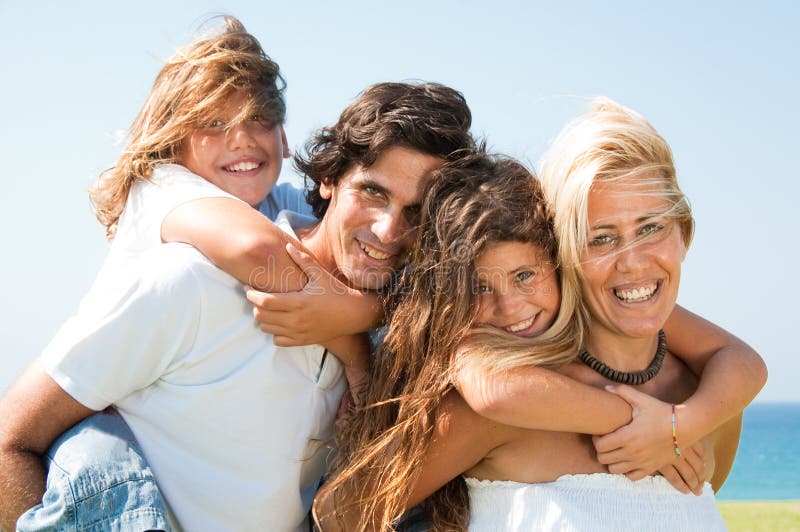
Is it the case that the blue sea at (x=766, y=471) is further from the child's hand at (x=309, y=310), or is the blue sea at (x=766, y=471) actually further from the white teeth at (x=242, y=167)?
the child's hand at (x=309, y=310)

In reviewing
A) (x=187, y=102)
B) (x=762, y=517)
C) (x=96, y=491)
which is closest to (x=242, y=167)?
(x=187, y=102)

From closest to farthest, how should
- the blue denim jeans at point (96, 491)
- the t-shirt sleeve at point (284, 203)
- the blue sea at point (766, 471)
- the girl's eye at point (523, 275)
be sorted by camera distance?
the blue denim jeans at point (96, 491) → the girl's eye at point (523, 275) → the t-shirt sleeve at point (284, 203) → the blue sea at point (766, 471)

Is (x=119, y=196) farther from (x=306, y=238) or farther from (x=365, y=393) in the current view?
(x=365, y=393)

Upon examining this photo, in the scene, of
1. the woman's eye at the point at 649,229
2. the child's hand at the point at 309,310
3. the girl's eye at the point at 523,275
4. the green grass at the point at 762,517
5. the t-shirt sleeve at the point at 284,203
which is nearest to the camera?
the child's hand at the point at 309,310

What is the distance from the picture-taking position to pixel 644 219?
118 inches

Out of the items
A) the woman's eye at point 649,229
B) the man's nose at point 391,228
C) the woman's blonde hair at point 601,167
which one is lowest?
the man's nose at point 391,228

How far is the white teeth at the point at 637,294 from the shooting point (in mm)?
3051

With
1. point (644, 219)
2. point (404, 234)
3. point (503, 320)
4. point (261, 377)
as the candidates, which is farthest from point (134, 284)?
point (644, 219)

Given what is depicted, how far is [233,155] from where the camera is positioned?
3.79m

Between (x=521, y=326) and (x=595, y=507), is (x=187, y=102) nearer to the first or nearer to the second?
(x=521, y=326)

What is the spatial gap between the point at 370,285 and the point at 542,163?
930 mm

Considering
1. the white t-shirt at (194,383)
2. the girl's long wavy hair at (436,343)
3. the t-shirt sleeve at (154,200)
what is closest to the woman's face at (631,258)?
the girl's long wavy hair at (436,343)

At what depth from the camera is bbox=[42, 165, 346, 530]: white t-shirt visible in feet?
9.34

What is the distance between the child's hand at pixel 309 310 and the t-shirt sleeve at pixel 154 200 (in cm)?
49
